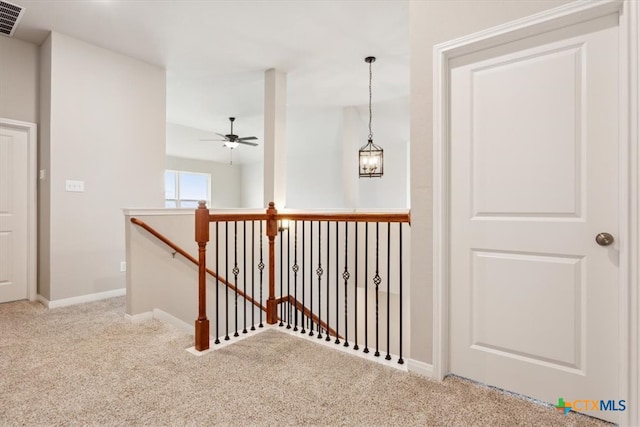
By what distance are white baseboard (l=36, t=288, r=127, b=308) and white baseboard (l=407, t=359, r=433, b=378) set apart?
3534 mm

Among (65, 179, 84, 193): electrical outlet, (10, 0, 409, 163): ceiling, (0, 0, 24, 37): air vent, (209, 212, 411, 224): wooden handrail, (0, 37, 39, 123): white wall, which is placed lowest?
(209, 212, 411, 224): wooden handrail

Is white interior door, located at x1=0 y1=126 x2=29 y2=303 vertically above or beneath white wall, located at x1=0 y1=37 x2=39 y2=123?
beneath

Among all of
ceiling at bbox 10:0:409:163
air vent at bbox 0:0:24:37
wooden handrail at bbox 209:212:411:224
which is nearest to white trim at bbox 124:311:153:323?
wooden handrail at bbox 209:212:411:224

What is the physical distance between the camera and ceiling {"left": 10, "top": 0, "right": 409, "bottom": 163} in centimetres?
313

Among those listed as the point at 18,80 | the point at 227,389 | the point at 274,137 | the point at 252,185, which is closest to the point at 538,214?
the point at 227,389

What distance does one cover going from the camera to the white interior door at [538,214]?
5.16 ft

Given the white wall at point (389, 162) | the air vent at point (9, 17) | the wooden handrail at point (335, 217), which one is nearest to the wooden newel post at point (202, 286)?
the wooden handrail at point (335, 217)

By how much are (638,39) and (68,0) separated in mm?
4119

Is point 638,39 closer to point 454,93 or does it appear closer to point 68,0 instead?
point 454,93

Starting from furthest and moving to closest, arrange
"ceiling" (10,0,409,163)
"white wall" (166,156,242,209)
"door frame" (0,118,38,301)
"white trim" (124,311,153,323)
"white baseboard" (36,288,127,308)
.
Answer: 1. "white wall" (166,156,242,209)
2. "door frame" (0,118,38,301)
3. "white baseboard" (36,288,127,308)
4. "ceiling" (10,0,409,163)
5. "white trim" (124,311,153,323)

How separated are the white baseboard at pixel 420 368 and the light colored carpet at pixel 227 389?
5 centimetres

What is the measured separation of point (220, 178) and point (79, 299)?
637 centimetres

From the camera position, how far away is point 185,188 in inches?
354

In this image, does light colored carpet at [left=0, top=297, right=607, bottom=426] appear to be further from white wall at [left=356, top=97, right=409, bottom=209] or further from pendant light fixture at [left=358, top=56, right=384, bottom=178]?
white wall at [left=356, top=97, right=409, bottom=209]
